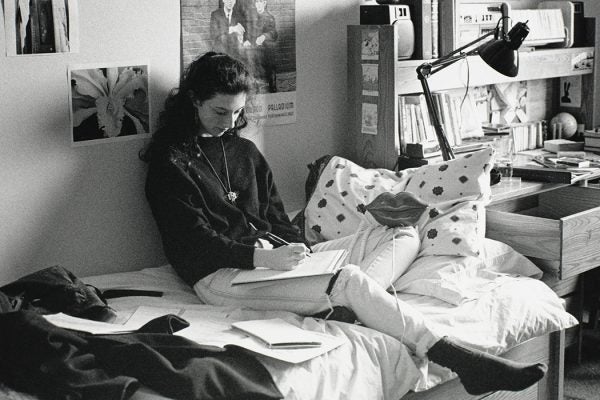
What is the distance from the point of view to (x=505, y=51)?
9.73 feet

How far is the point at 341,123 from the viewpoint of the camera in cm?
328

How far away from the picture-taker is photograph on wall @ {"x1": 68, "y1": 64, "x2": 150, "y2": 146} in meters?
2.51

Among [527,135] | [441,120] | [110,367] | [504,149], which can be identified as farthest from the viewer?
[527,135]

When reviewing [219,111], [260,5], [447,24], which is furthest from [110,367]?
[447,24]

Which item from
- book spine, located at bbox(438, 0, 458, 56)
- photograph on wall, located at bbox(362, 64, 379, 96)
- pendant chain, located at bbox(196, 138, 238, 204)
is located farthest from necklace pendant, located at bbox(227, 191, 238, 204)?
book spine, located at bbox(438, 0, 458, 56)

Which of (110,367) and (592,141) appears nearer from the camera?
(110,367)

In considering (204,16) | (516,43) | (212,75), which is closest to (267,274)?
(212,75)

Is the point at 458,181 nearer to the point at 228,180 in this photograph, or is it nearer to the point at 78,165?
the point at 228,180

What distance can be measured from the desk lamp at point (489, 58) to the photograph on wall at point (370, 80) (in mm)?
162

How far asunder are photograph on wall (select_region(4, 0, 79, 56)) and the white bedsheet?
68 cm

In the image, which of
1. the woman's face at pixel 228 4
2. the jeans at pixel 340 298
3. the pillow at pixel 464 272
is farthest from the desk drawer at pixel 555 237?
the woman's face at pixel 228 4

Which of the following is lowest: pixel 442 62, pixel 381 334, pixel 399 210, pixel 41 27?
pixel 381 334

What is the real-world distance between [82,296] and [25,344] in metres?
0.36

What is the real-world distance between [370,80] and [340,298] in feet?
3.71
